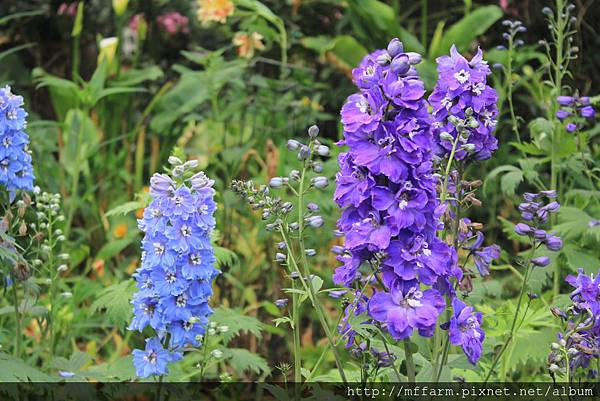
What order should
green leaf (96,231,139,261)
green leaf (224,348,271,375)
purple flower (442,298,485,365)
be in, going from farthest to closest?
green leaf (96,231,139,261), green leaf (224,348,271,375), purple flower (442,298,485,365)

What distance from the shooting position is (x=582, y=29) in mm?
5359

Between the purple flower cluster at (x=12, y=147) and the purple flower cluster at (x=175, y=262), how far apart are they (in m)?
0.72

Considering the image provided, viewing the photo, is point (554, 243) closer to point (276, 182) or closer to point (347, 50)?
point (276, 182)

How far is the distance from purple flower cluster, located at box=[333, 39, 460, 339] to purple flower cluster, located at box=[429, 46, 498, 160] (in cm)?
28

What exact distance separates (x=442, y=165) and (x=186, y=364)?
1647 millimetres

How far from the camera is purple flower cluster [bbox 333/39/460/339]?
1879 mm

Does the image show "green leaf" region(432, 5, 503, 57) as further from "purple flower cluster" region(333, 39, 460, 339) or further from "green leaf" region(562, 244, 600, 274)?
"purple flower cluster" region(333, 39, 460, 339)

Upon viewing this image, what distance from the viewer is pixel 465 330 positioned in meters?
2.08

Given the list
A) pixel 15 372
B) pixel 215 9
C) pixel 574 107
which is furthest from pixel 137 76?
pixel 15 372

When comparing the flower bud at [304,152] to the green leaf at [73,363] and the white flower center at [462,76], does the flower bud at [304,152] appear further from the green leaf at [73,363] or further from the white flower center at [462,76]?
the green leaf at [73,363]

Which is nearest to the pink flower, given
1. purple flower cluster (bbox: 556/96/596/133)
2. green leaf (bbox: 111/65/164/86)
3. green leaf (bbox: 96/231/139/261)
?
green leaf (bbox: 111/65/164/86)

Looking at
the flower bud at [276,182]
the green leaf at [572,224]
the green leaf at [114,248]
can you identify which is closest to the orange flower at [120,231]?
the green leaf at [114,248]

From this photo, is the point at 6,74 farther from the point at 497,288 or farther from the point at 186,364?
the point at 497,288

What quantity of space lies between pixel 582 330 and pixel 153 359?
1.22 metres
